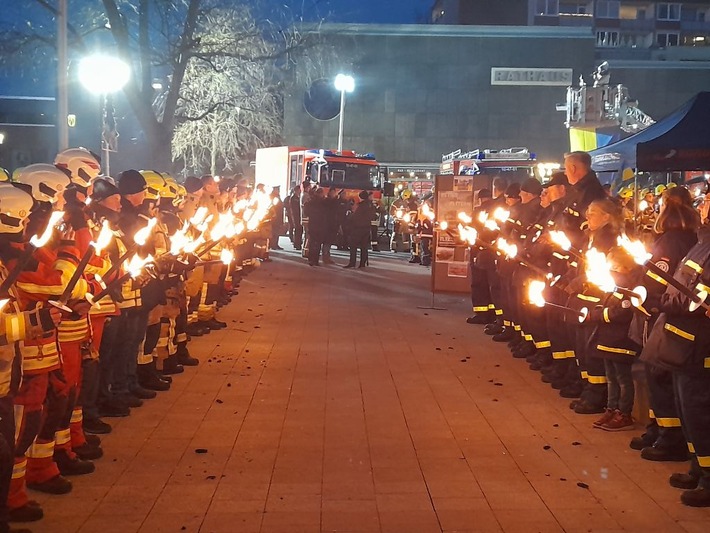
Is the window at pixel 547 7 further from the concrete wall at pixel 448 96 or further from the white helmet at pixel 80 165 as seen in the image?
Result: the white helmet at pixel 80 165

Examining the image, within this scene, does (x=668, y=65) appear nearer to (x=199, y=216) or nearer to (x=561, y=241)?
(x=199, y=216)

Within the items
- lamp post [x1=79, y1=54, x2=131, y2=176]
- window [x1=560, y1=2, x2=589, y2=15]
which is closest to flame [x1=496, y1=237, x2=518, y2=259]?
lamp post [x1=79, y1=54, x2=131, y2=176]

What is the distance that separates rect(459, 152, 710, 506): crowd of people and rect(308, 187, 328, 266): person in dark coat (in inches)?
399

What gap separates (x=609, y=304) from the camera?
6590 mm

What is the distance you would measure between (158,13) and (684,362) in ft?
76.7

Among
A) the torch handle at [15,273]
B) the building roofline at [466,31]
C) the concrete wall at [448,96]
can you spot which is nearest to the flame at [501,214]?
the torch handle at [15,273]

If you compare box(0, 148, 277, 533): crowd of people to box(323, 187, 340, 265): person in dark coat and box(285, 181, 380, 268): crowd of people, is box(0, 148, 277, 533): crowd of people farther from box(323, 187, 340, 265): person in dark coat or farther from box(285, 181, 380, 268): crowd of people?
box(323, 187, 340, 265): person in dark coat

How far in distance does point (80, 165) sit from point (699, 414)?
17.8ft

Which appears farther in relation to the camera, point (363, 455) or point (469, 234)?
point (469, 234)

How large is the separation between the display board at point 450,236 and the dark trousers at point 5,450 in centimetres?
1068

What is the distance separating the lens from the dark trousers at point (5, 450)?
5.00 meters

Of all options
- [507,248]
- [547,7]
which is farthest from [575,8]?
[507,248]

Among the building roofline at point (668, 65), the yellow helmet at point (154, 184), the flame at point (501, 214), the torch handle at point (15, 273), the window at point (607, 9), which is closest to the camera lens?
the torch handle at point (15, 273)

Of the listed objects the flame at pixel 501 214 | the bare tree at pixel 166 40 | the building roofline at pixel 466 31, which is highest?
the building roofline at pixel 466 31
